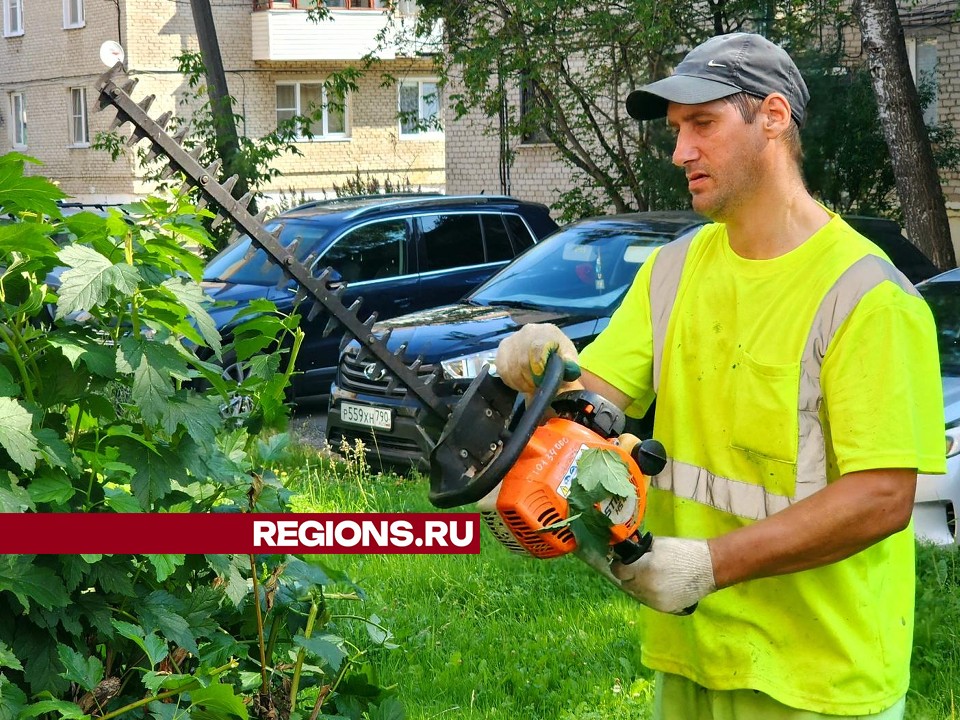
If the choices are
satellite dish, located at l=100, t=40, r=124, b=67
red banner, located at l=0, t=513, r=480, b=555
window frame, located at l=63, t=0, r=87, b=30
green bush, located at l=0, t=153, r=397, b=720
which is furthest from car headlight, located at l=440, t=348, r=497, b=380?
window frame, located at l=63, t=0, r=87, b=30

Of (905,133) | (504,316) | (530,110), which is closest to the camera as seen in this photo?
(504,316)

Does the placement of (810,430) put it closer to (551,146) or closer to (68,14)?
(551,146)

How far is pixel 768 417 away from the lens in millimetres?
2432

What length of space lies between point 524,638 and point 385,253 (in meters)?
5.96

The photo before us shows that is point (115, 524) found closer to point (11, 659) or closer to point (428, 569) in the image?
point (11, 659)

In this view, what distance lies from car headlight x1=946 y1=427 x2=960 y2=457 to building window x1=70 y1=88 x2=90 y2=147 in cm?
2975

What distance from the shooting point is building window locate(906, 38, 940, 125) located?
17328mm

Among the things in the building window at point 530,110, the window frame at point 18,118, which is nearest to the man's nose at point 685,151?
the building window at point 530,110

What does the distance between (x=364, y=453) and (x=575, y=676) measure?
132 inches

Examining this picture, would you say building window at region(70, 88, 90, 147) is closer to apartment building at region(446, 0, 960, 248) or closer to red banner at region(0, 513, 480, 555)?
apartment building at region(446, 0, 960, 248)

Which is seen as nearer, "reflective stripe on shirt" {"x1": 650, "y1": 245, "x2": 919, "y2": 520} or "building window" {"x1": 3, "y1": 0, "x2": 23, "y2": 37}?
"reflective stripe on shirt" {"x1": 650, "y1": 245, "x2": 919, "y2": 520}

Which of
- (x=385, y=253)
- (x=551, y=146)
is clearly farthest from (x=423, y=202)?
(x=551, y=146)

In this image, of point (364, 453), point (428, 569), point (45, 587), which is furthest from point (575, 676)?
point (364, 453)

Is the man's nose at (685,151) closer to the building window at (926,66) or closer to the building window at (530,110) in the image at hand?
the building window at (530,110)
